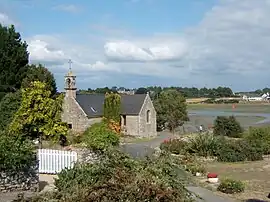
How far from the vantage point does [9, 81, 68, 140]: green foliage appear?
98.5 ft

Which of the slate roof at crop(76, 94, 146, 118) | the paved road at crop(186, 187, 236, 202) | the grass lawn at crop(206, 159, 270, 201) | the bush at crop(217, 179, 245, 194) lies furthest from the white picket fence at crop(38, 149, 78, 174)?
the slate roof at crop(76, 94, 146, 118)

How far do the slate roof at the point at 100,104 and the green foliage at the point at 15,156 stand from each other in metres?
26.1

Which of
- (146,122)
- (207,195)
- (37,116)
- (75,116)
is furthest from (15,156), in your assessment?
(146,122)

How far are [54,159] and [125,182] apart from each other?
14.0 m

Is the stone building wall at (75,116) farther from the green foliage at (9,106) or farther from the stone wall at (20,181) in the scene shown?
the stone wall at (20,181)

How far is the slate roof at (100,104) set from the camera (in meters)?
42.5

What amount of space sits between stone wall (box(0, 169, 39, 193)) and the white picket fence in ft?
14.2

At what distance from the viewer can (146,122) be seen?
45312 mm

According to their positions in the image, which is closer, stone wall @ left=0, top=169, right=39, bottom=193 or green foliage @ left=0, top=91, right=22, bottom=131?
stone wall @ left=0, top=169, right=39, bottom=193

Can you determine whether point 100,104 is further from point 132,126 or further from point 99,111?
point 132,126

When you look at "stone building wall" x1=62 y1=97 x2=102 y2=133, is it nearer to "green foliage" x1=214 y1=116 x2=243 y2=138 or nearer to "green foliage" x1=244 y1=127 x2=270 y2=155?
"green foliage" x1=214 y1=116 x2=243 y2=138

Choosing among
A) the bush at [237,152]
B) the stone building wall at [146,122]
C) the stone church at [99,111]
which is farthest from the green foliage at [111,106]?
the bush at [237,152]

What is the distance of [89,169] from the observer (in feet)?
28.0

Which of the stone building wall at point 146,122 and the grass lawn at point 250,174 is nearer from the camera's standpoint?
the grass lawn at point 250,174
